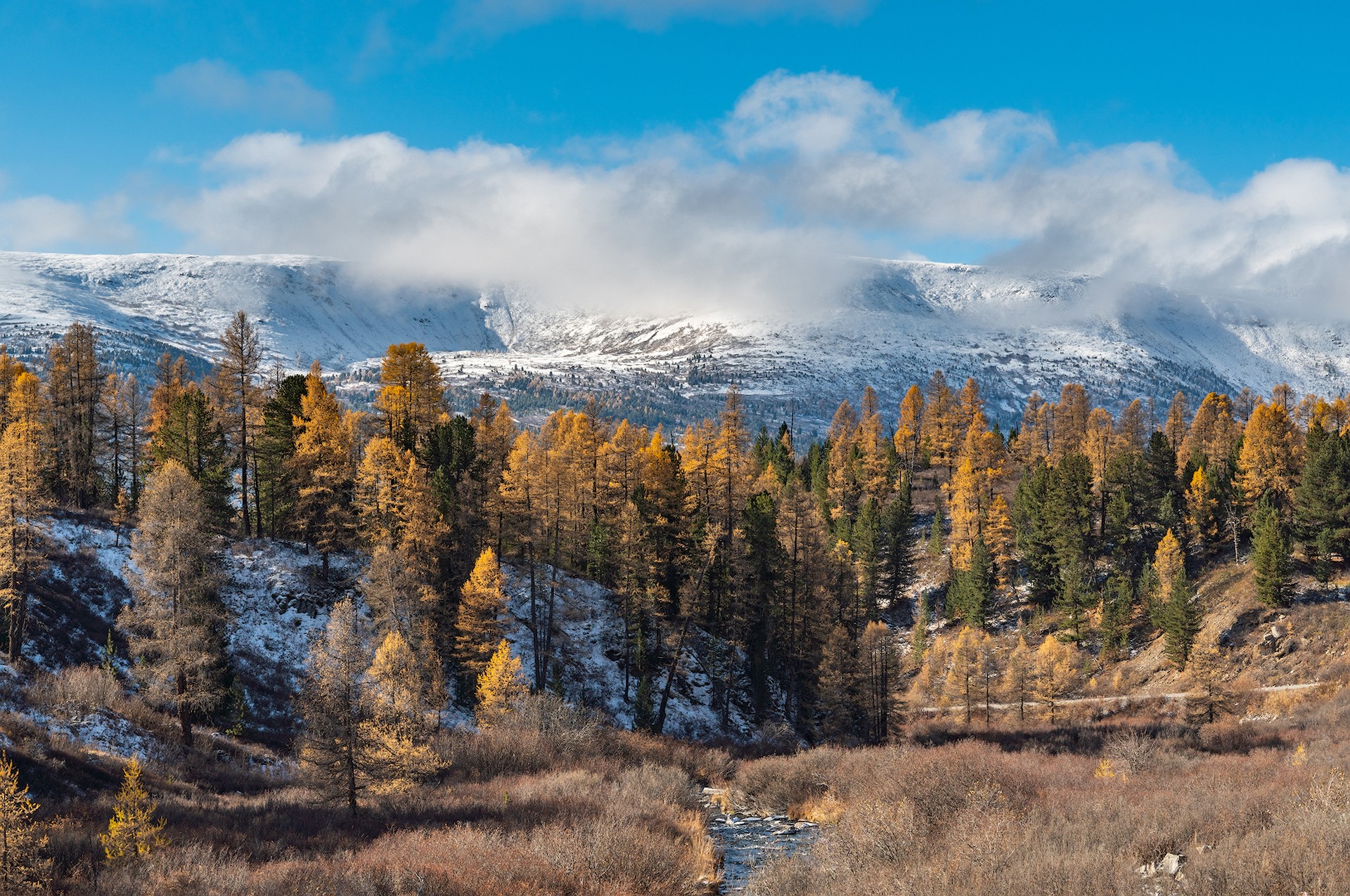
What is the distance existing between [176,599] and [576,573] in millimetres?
29844

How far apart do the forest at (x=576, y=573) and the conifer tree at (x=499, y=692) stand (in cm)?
17

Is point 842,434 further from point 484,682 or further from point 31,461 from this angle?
point 31,461

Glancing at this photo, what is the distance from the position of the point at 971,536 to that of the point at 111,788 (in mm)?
70121

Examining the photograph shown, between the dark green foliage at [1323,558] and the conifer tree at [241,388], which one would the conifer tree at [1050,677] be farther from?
the conifer tree at [241,388]

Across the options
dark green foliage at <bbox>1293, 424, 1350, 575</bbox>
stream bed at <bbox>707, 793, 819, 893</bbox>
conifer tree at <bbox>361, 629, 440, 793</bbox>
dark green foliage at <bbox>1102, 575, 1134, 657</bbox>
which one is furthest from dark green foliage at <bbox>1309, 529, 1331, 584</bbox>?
conifer tree at <bbox>361, 629, 440, 793</bbox>

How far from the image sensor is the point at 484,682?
34812mm

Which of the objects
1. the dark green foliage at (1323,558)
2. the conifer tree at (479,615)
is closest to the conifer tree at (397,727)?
the conifer tree at (479,615)

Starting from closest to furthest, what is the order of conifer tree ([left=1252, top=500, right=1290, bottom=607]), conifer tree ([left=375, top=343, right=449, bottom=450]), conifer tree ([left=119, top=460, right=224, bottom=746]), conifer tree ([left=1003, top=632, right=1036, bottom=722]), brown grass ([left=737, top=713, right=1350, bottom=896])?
brown grass ([left=737, top=713, right=1350, bottom=896])
conifer tree ([left=119, top=460, right=224, bottom=746])
conifer tree ([left=1003, top=632, right=1036, bottom=722])
conifer tree ([left=1252, top=500, right=1290, bottom=607])
conifer tree ([left=375, top=343, right=449, bottom=450])

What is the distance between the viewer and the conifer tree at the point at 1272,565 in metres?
52.8

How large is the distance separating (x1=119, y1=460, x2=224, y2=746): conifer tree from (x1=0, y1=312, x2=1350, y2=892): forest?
0.12 meters

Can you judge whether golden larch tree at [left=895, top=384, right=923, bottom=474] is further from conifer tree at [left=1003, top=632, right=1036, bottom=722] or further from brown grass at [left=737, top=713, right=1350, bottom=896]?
brown grass at [left=737, top=713, right=1350, bottom=896]

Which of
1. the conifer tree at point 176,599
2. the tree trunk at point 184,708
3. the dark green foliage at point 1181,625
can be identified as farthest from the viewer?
the dark green foliage at point 1181,625

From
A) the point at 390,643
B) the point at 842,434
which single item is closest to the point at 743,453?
the point at 390,643

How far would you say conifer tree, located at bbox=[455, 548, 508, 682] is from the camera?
40562 millimetres
